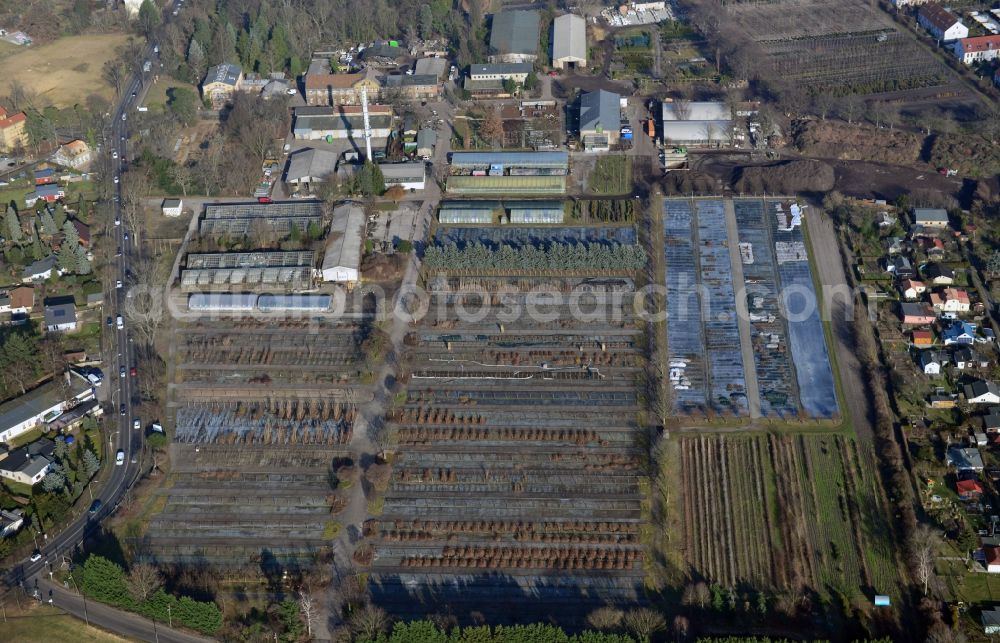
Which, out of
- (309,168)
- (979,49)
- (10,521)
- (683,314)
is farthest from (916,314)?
(10,521)

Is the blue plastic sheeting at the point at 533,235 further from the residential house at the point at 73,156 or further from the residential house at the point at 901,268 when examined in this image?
the residential house at the point at 73,156

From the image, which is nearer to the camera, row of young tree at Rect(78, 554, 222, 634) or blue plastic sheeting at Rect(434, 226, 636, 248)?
row of young tree at Rect(78, 554, 222, 634)

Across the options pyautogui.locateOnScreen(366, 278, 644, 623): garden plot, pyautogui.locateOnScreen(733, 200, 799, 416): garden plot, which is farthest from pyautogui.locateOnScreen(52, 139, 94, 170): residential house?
pyautogui.locateOnScreen(733, 200, 799, 416): garden plot

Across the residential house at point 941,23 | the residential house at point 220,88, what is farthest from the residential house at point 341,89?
the residential house at point 941,23

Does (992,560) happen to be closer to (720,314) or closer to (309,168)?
(720,314)

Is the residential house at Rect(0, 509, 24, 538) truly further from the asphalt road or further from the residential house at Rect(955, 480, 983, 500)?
the residential house at Rect(955, 480, 983, 500)

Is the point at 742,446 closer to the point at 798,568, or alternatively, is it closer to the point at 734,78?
the point at 798,568
